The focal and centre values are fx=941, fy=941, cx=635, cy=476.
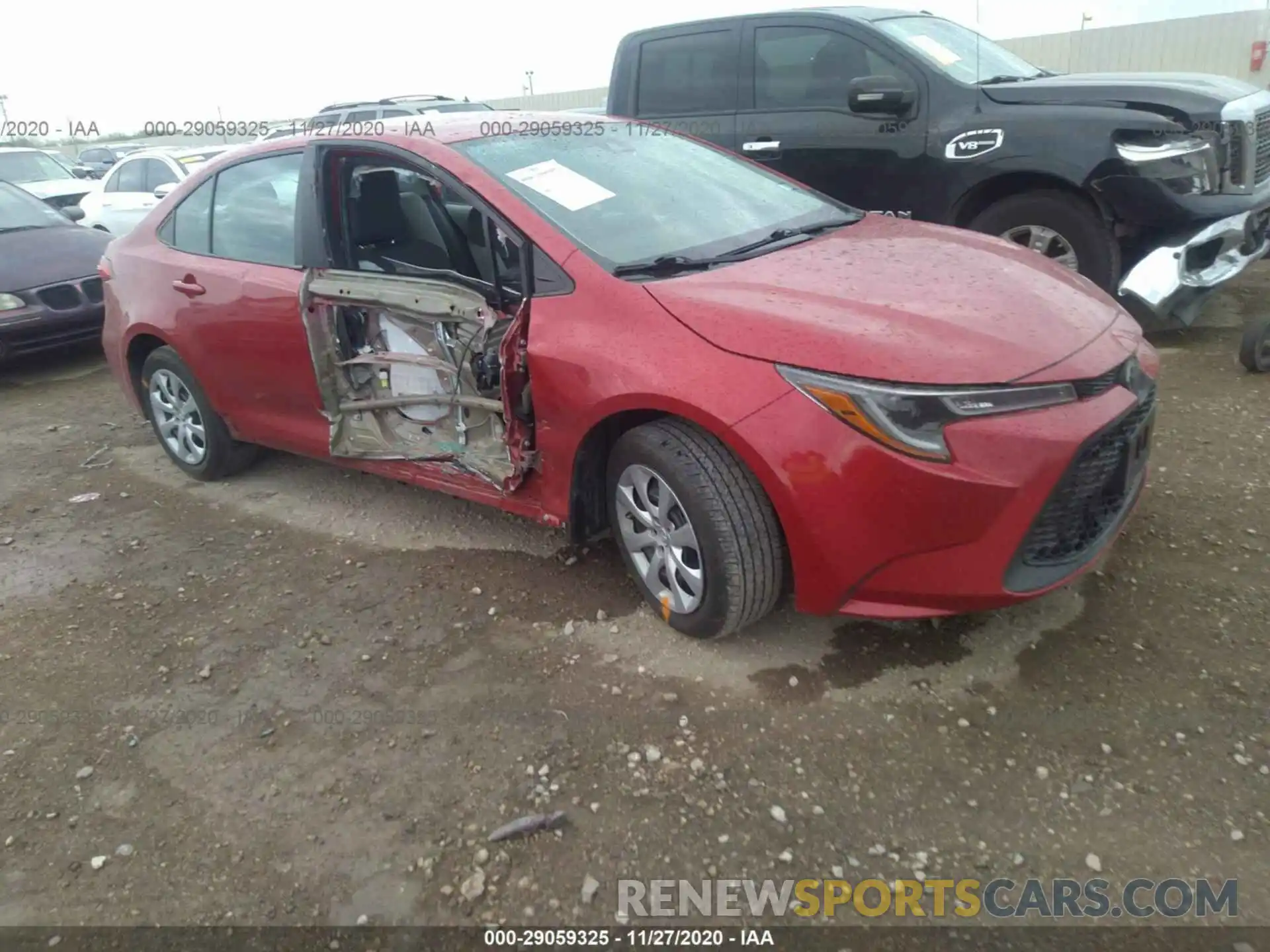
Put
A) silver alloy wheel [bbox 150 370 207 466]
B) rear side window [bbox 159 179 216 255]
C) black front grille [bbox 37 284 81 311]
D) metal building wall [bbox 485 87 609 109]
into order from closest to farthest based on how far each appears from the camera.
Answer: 1. rear side window [bbox 159 179 216 255]
2. silver alloy wheel [bbox 150 370 207 466]
3. black front grille [bbox 37 284 81 311]
4. metal building wall [bbox 485 87 609 109]

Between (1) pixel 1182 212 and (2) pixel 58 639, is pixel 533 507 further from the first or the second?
(1) pixel 1182 212

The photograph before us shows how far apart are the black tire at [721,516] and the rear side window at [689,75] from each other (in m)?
4.30

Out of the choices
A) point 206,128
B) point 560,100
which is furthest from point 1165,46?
point 206,128

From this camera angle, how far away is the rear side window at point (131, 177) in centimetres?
1135

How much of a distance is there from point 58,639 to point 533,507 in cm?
178

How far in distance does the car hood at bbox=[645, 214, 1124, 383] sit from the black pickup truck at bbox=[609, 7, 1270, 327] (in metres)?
2.28

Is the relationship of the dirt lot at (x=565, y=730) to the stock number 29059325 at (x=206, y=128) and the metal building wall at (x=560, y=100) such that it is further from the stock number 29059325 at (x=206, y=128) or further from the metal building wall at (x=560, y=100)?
the metal building wall at (x=560, y=100)

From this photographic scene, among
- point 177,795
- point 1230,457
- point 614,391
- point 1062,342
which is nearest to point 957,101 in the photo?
point 1230,457

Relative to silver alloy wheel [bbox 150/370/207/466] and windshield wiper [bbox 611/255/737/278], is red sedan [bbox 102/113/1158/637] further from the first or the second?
silver alloy wheel [bbox 150/370/207/466]

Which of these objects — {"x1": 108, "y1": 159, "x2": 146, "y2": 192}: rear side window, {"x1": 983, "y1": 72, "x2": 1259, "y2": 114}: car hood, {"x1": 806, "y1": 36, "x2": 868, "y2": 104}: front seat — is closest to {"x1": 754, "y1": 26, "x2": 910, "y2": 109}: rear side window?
{"x1": 806, "y1": 36, "x2": 868, "y2": 104}: front seat

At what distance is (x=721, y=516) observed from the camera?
2645 millimetres

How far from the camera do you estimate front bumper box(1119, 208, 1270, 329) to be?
476cm

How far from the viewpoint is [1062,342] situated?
256cm

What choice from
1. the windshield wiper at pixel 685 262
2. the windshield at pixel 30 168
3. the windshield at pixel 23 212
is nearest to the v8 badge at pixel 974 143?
the windshield wiper at pixel 685 262
